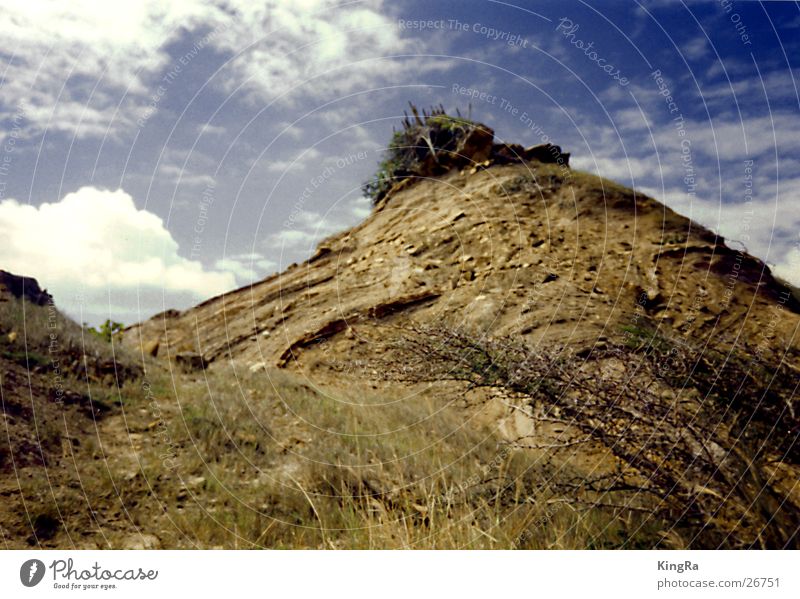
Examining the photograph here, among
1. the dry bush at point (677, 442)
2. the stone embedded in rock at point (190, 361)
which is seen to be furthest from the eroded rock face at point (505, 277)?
the dry bush at point (677, 442)

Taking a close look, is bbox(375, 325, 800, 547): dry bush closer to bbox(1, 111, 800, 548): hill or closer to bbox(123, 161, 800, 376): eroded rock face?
bbox(1, 111, 800, 548): hill

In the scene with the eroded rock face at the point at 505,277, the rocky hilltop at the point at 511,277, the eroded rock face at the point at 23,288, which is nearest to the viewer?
the rocky hilltop at the point at 511,277

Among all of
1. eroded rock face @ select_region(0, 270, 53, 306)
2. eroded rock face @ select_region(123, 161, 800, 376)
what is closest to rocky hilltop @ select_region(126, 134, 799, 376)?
eroded rock face @ select_region(123, 161, 800, 376)

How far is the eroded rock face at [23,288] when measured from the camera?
12.5 meters

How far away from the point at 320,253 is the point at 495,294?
26.2 feet

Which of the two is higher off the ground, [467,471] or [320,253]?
[320,253]

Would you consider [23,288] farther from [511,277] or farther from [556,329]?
[556,329]

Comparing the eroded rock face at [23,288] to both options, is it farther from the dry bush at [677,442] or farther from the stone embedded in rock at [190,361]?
the dry bush at [677,442]

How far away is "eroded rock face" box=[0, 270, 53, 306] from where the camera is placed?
12.5 m

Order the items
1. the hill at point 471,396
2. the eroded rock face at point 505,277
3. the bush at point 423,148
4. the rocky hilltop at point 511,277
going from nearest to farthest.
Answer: the hill at point 471,396 → the rocky hilltop at point 511,277 → the eroded rock face at point 505,277 → the bush at point 423,148

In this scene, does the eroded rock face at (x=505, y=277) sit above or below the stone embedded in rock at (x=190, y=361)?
above

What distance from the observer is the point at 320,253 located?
19422mm

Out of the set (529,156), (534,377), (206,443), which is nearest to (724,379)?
(534,377)
